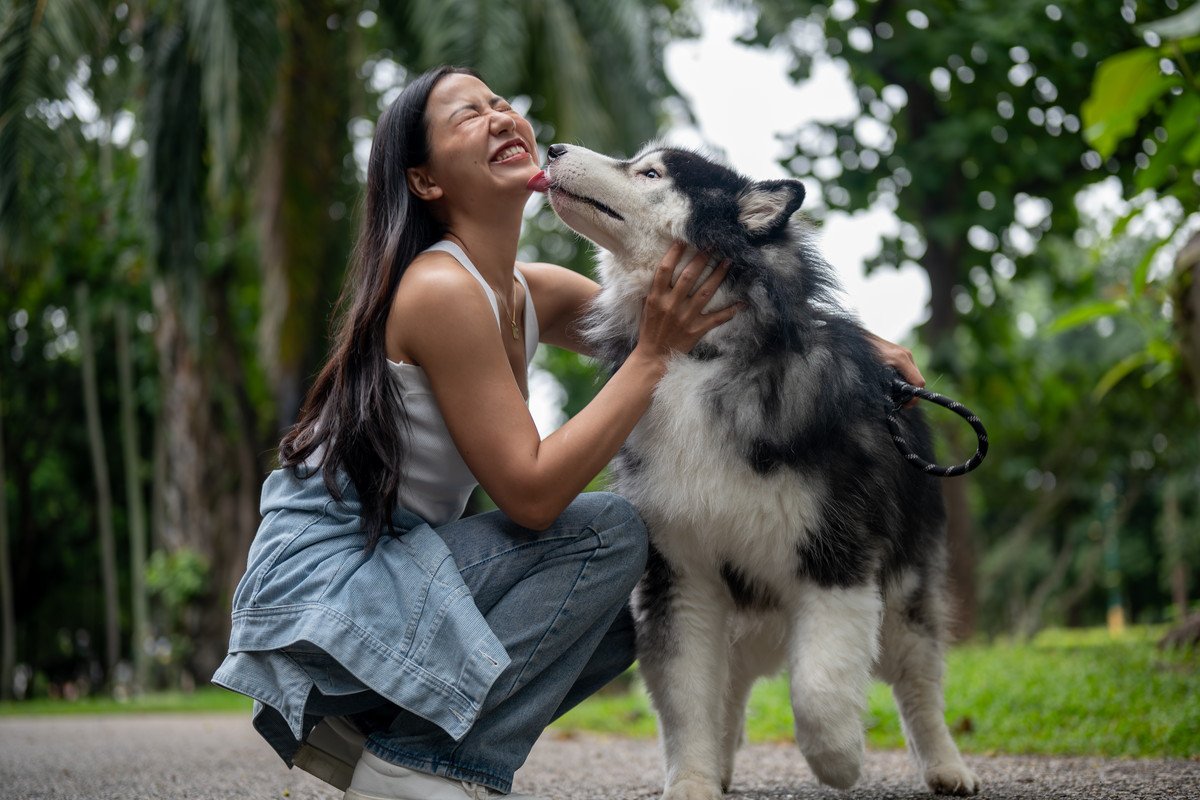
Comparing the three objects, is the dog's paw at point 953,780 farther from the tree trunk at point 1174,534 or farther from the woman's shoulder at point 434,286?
the tree trunk at point 1174,534

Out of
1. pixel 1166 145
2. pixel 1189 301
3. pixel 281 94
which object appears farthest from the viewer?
pixel 281 94

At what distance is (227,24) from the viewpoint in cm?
725

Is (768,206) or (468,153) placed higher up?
(468,153)

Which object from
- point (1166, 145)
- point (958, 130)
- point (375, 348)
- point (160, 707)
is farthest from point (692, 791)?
point (160, 707)

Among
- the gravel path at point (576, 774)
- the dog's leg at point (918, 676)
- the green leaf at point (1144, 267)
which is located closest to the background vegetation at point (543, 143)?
the green leaf at point (1144, 267)

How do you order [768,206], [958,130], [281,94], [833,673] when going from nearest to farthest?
[833,673] < [768,206] < [958,130] < [281,94]

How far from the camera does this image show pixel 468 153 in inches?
104

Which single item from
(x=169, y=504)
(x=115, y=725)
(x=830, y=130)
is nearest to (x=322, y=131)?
(x=830, y=130)

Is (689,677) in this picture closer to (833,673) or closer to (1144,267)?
(833,673)

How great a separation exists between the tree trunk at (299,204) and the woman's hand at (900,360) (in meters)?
5.73

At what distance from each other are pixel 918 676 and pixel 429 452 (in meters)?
1.58

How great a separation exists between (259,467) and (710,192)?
11000 mm

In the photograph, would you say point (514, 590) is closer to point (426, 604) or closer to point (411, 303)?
point (426, 604)

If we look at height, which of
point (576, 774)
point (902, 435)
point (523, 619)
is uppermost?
point (902, 435)
